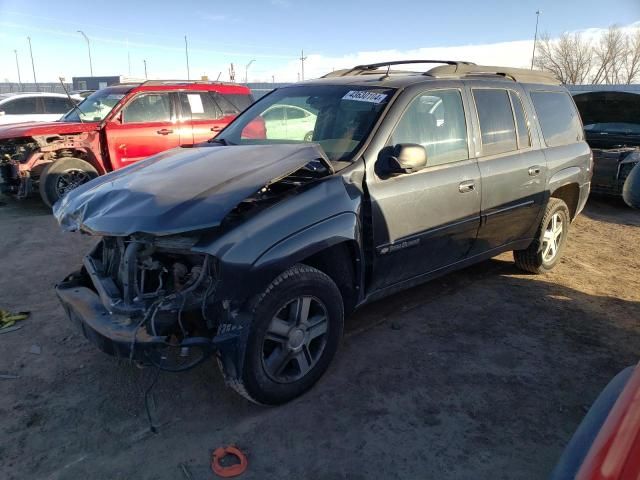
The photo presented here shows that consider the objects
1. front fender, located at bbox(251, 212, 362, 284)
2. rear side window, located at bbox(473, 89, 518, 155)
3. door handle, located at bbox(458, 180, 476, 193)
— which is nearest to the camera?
front fender, located at bbox(251, 212, 362, 284)

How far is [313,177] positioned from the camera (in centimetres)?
313

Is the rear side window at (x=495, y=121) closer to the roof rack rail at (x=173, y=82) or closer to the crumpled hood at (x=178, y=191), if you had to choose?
the crumpled hood at (x=178, y=191)

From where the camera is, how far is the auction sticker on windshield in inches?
140

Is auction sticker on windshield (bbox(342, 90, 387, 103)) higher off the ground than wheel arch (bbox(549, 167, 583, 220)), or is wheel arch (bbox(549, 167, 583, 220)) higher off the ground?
auction sticker on windshield (bbox(342, 90, 387, 103))

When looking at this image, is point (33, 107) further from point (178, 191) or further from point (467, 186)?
point (467, 186)

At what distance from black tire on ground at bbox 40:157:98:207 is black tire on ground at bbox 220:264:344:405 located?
20.1 ft

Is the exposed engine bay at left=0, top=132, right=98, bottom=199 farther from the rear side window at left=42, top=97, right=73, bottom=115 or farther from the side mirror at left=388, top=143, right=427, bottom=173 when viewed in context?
the rear side window at left=42, top=97, right=73, bottom=115

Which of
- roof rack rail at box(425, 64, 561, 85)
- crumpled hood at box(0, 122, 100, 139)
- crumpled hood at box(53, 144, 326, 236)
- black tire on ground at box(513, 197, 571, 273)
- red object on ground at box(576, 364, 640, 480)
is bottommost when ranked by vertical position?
black tire on ground at box(513, 197, 571, 273)

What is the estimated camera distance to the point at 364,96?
3643mm

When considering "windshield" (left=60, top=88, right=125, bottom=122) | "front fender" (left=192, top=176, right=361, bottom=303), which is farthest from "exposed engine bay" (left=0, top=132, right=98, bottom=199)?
"front fender" (left=192, top=176, right=361, bottom=303)

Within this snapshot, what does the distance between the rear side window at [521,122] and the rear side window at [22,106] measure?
13.7m

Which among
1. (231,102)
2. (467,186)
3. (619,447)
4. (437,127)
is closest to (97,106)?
(231,102)

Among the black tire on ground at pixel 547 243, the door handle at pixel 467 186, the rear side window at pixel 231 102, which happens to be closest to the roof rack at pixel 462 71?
the door handle at pixel 467 186

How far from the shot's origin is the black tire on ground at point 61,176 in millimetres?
7520
